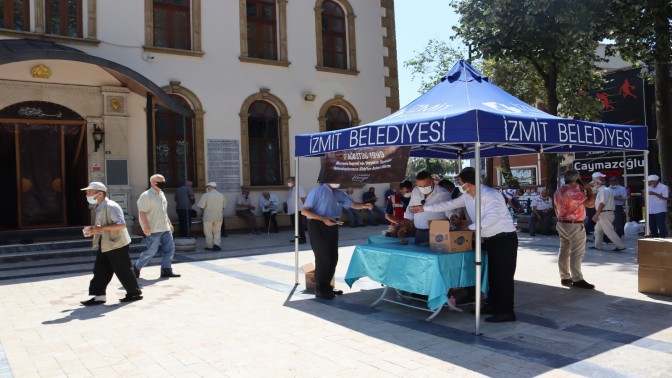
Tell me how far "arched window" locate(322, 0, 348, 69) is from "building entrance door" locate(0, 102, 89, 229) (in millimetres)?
8450

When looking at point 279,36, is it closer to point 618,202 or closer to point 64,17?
point 64,17

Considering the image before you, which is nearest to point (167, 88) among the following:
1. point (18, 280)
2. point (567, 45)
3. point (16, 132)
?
point (16, 132)

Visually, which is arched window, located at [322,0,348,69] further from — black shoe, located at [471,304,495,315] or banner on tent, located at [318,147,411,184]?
black shoe, located at [471,304,495,315]

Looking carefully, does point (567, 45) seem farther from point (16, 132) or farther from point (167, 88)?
point (16, 132)

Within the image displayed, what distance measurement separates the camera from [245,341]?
5.50 metres

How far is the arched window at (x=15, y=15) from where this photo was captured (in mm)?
13375

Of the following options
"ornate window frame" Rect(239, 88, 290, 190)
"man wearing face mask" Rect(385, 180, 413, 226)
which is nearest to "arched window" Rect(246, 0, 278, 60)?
"ornate window frame" Rect(239, 88, 290, 190)

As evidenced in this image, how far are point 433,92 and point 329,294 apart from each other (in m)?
3.08

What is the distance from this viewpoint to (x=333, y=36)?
62.1 ft

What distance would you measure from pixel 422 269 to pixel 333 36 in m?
14.3

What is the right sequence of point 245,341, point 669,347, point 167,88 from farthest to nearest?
point 167,88
point 245,341
point 669,347

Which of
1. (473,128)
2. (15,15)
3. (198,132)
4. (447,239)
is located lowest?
(447,239)

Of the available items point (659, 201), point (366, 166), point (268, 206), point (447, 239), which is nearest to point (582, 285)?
point (447, 239)

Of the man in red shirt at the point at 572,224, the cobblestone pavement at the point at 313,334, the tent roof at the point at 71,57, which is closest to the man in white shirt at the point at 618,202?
the cobblestone pavement at the point at 313,334
